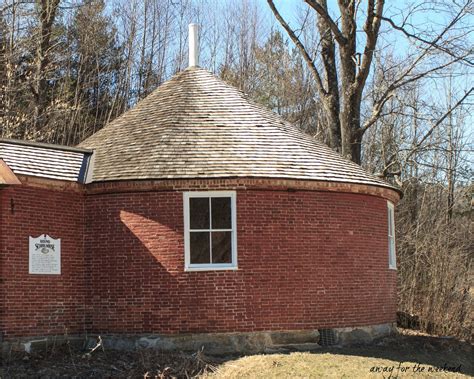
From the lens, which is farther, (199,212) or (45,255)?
(199,212)

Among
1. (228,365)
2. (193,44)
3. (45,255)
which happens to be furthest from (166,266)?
(193,44)

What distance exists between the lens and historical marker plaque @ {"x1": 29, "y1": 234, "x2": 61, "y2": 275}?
14.4 meters

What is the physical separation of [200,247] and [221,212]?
84cm

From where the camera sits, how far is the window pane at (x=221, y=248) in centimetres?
1491

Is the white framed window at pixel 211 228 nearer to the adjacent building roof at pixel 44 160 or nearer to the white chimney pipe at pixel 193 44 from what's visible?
the adjacent building roof at pixel 44 160

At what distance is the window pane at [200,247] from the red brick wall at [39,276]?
7.92 feet

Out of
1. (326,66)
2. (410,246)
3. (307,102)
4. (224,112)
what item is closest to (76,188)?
(224,112)

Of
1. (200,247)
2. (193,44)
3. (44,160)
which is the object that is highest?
(193,44)

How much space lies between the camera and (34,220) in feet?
47.5

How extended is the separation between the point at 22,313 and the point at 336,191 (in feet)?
22.8

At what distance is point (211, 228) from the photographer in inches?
586

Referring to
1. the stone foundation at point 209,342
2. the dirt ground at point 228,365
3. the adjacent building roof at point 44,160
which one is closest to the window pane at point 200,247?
the stone foundation at point 209,342

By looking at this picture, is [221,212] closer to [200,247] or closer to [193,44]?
[200,247]

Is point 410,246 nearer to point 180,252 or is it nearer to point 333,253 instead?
point 333,253
